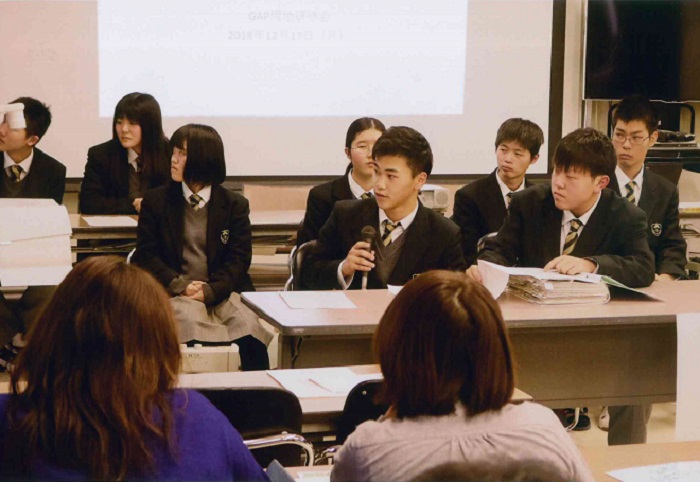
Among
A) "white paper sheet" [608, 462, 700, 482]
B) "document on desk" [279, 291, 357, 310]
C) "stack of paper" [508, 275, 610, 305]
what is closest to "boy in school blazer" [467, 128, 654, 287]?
"stack of paper" [508, 275, 610, 305]

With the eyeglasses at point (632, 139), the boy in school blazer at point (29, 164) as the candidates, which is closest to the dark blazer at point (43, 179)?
the boy in school blazer at point (29, 164)

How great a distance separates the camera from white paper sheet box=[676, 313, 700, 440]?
3029 mm

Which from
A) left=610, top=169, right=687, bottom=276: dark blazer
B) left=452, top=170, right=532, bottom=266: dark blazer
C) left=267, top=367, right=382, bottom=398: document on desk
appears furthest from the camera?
left=452, top=170, right=532, bottom=266: dark blazer

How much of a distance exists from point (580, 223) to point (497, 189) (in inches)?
42.2

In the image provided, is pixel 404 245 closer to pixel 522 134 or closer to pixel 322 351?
pixel 322 351

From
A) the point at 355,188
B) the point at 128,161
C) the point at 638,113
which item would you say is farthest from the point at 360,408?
the point at 128,161

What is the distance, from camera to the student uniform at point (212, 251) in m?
4.19

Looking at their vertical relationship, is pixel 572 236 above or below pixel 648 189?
below

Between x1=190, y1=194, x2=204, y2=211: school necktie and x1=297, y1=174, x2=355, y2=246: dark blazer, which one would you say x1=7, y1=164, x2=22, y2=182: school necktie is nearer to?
x1=190, y1=194, x2=204, y2=211: school necktie

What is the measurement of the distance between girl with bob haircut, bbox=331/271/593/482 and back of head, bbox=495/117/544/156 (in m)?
3.15

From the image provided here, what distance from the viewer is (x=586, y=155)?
357 cm

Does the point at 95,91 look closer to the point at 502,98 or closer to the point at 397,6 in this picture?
the point at 397,6

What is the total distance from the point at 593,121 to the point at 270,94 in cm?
215

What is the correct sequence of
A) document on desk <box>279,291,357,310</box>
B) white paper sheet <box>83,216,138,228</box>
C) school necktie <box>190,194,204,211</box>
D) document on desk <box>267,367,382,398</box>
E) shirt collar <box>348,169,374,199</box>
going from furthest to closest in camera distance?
white paper sheet <box>83,216,138,228</box>, shirt collar <box>348,169,374,199</box>, school necktie <box>190,194,204,211</box>, document on desk <box>279,291,357,310</box>, document on desk <box>267,367,382,398</box>
